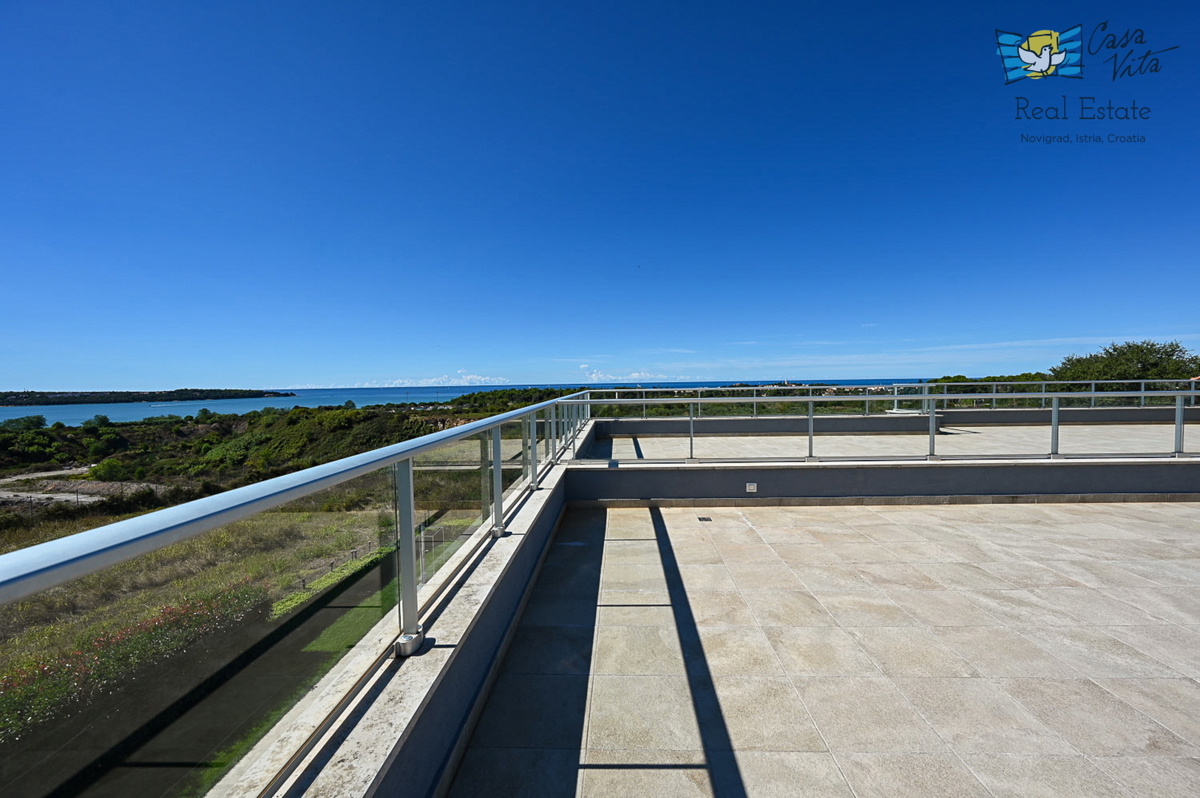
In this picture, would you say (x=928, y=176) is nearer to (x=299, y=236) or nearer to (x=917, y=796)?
(x=917, y=796)

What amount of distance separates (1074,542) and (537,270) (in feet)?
75.5

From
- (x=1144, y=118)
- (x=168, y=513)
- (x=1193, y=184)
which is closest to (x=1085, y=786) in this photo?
(x=168, y=513)

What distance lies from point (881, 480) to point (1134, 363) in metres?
21.7

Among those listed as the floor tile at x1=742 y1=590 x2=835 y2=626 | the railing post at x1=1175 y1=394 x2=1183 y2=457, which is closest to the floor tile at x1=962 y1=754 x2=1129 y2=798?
the floor tile at x1=742 y1=590 x2=835 y2=626

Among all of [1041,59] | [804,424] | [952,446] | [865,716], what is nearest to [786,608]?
[865,716]

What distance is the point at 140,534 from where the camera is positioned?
0.65m

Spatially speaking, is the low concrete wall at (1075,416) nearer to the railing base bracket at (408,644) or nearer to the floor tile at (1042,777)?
the floor tile at (1042,777)

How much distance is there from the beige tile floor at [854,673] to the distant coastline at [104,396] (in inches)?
1147

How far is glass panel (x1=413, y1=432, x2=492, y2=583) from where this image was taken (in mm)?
1771

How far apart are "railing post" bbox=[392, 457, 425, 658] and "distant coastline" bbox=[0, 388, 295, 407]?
29.0 m

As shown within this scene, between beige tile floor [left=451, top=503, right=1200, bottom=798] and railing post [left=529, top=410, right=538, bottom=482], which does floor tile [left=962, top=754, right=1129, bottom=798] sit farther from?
railing post [left=529, top=410, right=538, bottom=482]

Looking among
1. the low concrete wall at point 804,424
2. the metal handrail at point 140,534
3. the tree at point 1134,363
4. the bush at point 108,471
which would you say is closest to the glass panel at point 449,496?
the metal handrail at point 140,534

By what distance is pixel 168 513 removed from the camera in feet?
2.51

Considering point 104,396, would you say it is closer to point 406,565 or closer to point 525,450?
point 525,450
